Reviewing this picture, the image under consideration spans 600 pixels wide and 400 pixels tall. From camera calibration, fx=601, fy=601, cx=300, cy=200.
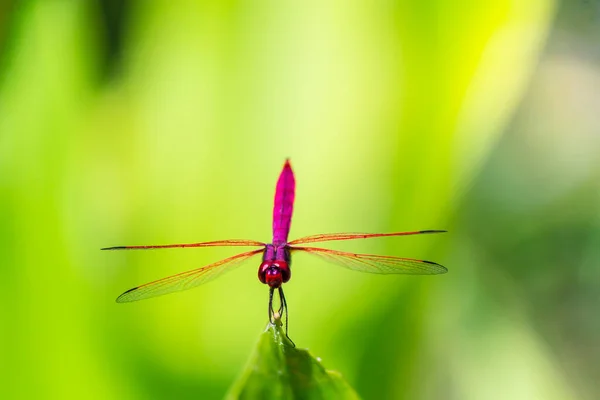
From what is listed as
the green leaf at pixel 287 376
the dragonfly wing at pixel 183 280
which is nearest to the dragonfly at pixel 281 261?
the dragonfly wing at pixel 183 280

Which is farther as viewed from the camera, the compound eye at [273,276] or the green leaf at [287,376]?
the compound eye at [273,276]

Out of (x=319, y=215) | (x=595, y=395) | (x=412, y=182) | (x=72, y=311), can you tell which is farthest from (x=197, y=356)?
(x=595, y=395)

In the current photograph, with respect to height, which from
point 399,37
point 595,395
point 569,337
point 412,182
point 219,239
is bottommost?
point 595,395

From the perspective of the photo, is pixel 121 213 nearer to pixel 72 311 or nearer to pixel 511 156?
pixel 72 311

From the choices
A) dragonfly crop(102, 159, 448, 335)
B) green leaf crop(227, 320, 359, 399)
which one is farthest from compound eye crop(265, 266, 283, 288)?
green leaf crop(227, 320, 359, 399)

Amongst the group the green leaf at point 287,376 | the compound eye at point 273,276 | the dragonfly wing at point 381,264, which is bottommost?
the green leaf at point 287,376

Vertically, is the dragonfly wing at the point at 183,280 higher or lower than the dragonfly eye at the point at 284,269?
lower

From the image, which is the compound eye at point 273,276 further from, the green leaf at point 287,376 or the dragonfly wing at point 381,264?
the green leaf at point 287,376

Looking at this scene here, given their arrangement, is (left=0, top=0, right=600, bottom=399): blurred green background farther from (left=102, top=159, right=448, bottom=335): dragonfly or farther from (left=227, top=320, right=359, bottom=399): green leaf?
(left=227, top=320, right=359, bottom=399): green leaf
